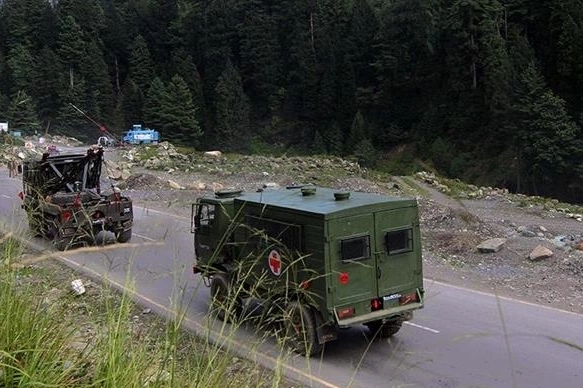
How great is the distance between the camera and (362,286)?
932 centimetres

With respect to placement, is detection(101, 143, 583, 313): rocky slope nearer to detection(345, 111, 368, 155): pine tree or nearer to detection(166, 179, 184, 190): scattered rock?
detection(166, 179, 184, 190): scattered rock

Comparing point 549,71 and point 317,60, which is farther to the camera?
point 317,60

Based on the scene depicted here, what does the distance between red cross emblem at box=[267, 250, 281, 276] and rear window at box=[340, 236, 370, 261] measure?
0.88m

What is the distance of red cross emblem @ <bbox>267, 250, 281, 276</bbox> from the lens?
30.1 feet

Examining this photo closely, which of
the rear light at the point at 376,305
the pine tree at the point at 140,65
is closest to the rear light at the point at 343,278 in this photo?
the rear light at the point at 376,305

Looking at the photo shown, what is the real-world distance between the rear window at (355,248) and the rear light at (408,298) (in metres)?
0.95

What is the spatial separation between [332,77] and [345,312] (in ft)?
244

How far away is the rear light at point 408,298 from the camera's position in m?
9.78

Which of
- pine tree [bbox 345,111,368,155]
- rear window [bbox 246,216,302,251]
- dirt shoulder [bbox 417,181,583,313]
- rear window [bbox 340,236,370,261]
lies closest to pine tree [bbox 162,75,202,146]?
pine tree [bbox 345,111,368,155]

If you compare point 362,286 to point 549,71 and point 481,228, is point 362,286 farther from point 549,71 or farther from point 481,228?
point 549,71

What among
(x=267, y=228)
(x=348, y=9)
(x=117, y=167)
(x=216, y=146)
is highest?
(x=348, y=9)

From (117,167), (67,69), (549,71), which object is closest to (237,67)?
(67,69)

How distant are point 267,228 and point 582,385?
4.64 meters

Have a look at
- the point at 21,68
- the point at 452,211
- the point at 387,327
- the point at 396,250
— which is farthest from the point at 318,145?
the point at 396,250
